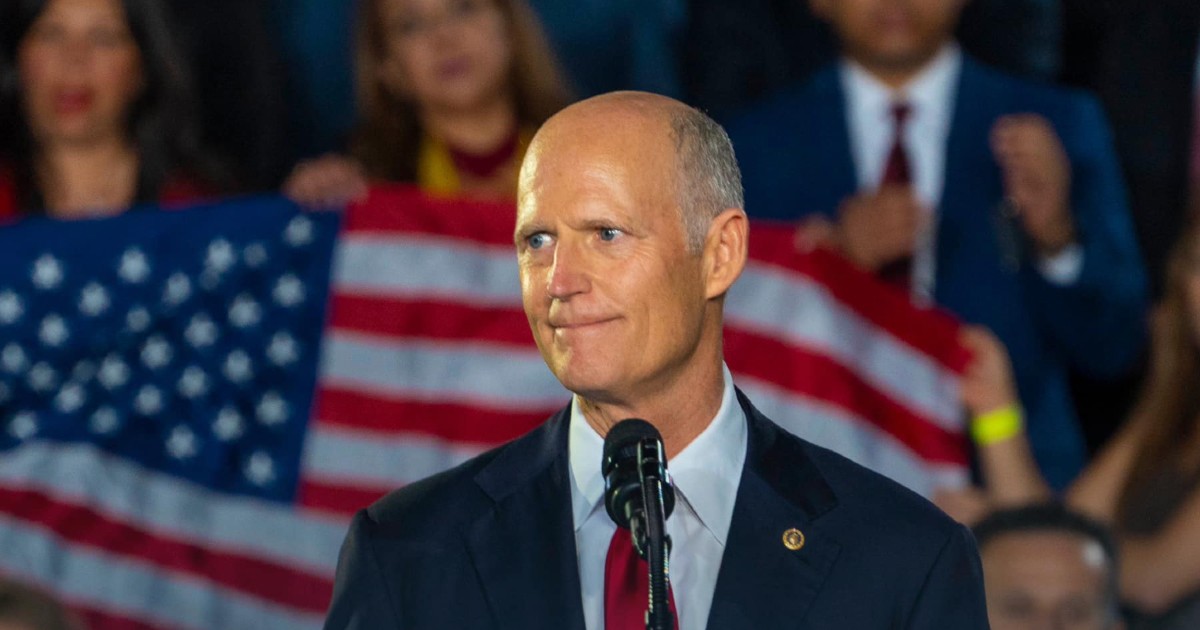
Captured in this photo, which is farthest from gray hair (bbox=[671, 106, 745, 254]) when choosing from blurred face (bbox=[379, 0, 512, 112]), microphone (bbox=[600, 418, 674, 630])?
blurred face (bbox=[379, 0, 512, 112])

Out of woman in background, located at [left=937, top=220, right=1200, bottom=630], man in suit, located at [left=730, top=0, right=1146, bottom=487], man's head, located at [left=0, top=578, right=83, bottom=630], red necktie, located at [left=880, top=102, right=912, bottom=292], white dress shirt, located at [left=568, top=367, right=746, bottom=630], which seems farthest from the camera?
red necktie, located at [left=880, top=102, right=912, bottom=292]

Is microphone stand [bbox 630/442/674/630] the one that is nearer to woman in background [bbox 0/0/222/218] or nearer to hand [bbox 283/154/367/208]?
hand [bbox 283/154/367/208]

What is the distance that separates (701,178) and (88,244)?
8.32 ft

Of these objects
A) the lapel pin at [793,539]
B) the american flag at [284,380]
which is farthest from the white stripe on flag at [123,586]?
the lapel pin at [793,539]

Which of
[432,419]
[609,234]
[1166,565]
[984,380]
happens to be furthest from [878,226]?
[609,234]

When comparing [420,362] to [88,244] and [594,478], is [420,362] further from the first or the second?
[594,478]

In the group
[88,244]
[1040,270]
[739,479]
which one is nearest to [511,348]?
[88,244]

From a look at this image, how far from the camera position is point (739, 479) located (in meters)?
1.81

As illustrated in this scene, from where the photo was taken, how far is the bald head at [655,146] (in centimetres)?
169

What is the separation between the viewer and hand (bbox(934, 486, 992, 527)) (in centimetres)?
383

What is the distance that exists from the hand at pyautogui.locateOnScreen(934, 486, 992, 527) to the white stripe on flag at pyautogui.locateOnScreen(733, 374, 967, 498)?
0.04 metres

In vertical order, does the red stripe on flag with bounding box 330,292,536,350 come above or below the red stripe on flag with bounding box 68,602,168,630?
above

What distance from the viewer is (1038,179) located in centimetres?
413

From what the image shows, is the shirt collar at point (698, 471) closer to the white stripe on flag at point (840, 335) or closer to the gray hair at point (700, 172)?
the gray hair at point (700, 172)
